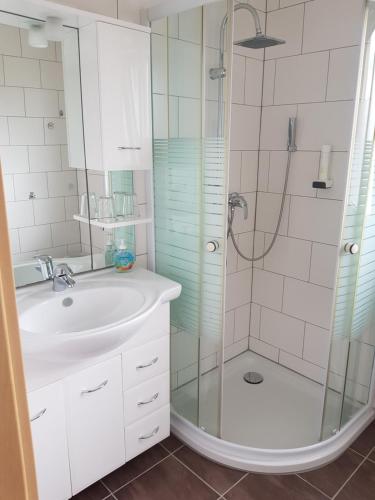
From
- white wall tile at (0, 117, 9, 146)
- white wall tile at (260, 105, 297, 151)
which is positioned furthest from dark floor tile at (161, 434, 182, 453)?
white wall tile at (260, 105, 297, 151)

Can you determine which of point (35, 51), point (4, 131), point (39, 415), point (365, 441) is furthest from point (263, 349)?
point (35, 51)

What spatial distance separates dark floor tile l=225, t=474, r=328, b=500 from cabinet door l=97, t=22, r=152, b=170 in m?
1.47

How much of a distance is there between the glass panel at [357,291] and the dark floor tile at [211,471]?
49cm

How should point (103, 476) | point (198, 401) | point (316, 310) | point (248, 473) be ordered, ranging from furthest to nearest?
1. point (316, 310)
2. point (198, 401)
3. point (248, 473)
4. point (103, 476)

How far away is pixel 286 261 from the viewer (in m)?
2.39

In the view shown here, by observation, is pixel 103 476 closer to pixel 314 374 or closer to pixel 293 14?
pixel 314 374

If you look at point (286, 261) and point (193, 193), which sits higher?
point (193, 193)

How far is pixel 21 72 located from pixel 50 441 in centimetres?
137

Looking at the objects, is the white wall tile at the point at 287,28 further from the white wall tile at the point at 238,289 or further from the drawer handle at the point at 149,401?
the drawer handle at the point at 149,401

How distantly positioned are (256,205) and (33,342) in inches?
63.7

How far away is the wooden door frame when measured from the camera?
15.6 inches

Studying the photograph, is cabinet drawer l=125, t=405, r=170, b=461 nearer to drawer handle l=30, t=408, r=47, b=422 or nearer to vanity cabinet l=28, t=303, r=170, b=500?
vanity cabinet l=28, t=303, r=170, b=500

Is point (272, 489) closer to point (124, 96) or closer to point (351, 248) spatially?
point (351, 248)

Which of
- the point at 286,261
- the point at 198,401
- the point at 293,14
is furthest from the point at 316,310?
the point at 293,14
